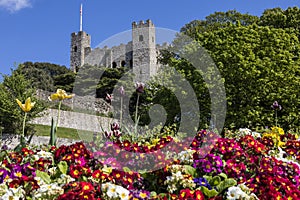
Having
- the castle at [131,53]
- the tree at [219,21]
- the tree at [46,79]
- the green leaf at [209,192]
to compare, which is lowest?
the green leaf at [209,192]

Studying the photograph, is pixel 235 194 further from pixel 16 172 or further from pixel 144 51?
pixel 144 51

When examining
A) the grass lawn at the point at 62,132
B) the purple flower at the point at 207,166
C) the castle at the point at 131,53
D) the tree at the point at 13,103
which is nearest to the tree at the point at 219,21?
the grass lawn at the point at 62,132

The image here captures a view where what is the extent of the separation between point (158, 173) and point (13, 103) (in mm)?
14423

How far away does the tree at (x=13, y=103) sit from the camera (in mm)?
16641

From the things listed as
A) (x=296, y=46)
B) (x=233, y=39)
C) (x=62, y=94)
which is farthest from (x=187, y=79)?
(x=62, y=94)

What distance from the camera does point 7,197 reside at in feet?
9.25

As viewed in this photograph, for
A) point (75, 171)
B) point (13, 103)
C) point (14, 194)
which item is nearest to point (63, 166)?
point (75, 171)

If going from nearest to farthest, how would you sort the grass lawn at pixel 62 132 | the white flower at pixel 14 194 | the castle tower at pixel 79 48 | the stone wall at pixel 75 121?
the white flower at pixel 14 194, the grass lawn at pixel 62 132, the stone wall at pixel 75 121, the castle tower at pixel 79 48

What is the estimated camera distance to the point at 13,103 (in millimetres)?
16797

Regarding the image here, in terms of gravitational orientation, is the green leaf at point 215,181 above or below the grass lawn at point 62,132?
below

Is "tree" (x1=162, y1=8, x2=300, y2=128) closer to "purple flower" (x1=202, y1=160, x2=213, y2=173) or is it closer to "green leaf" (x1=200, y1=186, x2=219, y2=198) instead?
"purple flower" (x1=202, y1=160, x2=213, y2=173)

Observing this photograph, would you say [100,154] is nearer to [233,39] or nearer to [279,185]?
[279,185]

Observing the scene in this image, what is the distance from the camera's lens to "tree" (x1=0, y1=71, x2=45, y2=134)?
16.6 metres

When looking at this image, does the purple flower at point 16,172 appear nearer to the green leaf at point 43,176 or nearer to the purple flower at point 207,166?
the green leaf at point 43,176
